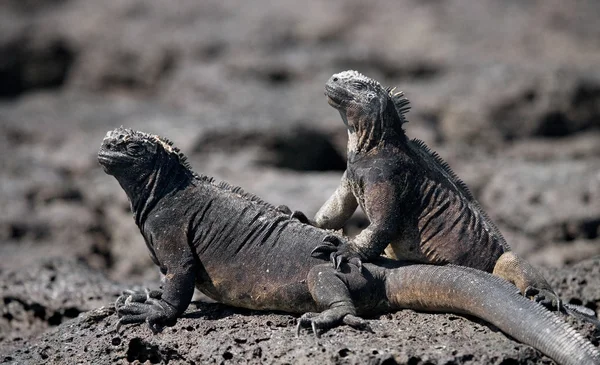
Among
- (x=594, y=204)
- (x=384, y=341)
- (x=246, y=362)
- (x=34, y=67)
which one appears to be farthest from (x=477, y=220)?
(x=34, y=67)

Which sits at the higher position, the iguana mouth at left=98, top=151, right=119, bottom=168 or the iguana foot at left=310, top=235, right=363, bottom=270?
the iguana mouth at left=98, top=151, right=119, bottom=168

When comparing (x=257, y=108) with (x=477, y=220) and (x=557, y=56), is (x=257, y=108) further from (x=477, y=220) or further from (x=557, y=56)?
(x=477, y=220)

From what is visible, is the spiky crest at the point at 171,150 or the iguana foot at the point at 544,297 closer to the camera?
the iguana foot at the point at 544,297

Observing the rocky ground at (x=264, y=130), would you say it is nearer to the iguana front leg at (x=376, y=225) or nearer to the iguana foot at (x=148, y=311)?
the iguana foot at (x=148, y=311)

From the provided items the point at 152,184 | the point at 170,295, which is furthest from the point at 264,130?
the point at 170,295

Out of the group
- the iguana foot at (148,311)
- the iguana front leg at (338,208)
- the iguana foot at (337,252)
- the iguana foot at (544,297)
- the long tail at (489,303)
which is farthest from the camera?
the iguana front leg at (338,208)

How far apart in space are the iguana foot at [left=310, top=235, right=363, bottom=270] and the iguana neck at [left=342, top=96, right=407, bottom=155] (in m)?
0.51

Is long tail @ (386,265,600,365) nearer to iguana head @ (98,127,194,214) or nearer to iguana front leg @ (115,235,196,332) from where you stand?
iguana front leg @ (115,235,196,332)

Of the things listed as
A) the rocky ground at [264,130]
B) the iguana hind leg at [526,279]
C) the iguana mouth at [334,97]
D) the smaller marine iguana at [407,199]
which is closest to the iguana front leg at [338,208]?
the smaller marine iguana at [407,199]

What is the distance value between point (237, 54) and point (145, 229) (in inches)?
366

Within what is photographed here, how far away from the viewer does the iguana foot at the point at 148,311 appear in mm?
5059

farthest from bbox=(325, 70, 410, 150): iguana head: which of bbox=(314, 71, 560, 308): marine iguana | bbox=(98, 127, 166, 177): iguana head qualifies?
bbox=(98, 127, 166, 177): iguana head

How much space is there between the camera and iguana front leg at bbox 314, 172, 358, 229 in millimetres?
5309

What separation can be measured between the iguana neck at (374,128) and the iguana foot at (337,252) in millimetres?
512
